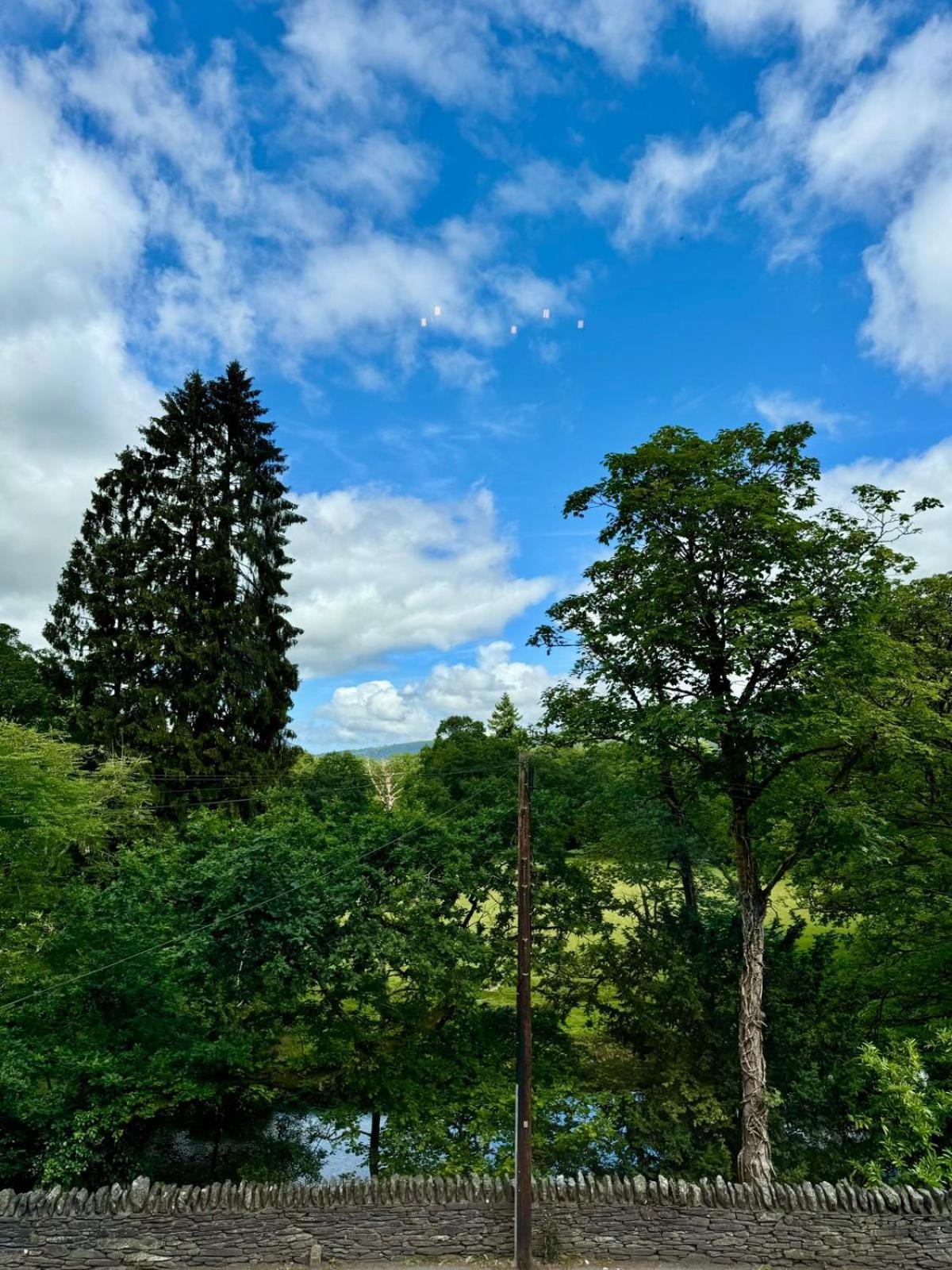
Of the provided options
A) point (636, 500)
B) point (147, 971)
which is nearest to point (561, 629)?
point (636, 500)

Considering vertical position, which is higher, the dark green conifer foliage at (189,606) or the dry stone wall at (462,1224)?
the dark green conifer foliage at (189,606)

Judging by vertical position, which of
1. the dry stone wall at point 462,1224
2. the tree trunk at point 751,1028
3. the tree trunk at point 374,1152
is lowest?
the tree trunk at point 374,1152

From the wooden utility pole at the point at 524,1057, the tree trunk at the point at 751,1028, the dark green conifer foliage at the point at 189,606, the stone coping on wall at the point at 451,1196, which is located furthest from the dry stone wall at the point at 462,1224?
the dark green conifer foliage at the point at 189,606

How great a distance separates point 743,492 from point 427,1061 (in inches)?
500

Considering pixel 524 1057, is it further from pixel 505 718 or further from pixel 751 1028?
pixel 505 718

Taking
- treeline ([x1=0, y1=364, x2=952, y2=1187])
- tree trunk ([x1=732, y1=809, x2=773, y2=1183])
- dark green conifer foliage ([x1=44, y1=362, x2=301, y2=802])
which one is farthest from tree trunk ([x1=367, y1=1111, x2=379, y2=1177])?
dark green conifer foliage ([x1=44, y1=362, x2=301, y2=802])

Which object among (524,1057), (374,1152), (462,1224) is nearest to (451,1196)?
(462,1224)

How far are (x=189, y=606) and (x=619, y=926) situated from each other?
59.8ft

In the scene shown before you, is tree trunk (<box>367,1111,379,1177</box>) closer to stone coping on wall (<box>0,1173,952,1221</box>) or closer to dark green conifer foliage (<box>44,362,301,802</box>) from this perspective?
stone coping on wall (<box>0,1173,952,1221</box>)

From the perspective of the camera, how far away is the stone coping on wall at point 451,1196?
8531 millimetres

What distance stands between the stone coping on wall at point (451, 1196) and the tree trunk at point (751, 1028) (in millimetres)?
1393

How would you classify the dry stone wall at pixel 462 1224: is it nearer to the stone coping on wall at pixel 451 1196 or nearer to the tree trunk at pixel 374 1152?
the stone coping on wall at pixel 451 1196

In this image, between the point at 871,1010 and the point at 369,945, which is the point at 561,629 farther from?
the point at 871,1010

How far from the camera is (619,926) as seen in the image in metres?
14.3
